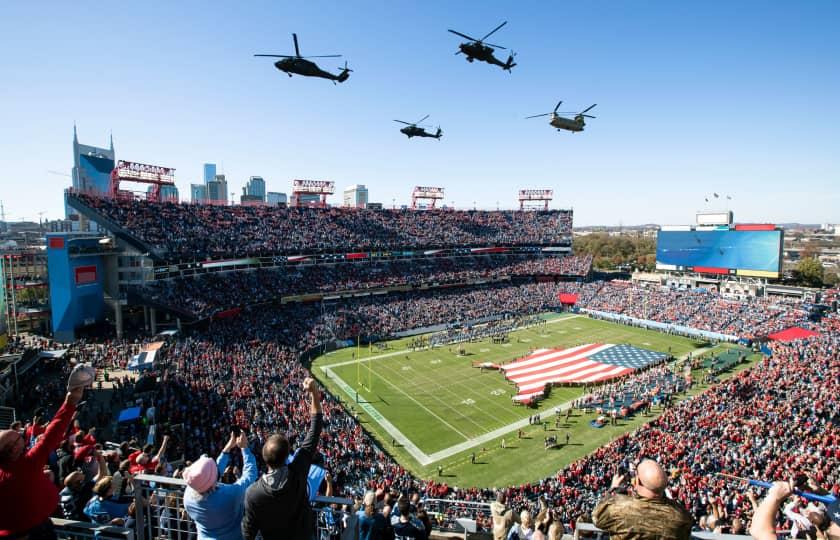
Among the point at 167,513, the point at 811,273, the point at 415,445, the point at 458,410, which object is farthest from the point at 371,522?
the point at 811,273

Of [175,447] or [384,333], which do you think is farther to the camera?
[384,333]

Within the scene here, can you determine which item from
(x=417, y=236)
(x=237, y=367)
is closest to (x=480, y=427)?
(x=237, y=367)

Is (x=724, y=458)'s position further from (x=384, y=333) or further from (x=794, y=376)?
(x=384, y=333)

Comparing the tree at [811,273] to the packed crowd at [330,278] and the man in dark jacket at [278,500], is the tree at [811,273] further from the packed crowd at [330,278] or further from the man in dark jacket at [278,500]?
the man in dark jacket at [278,500]

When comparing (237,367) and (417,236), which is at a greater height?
(417,236)

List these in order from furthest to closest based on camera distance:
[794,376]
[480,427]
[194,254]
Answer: [194,254]
[480,427]
[794,376]

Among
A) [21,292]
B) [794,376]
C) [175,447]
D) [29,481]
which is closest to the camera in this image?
[29,481]

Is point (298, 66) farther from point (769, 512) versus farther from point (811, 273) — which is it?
point (811, 273)
